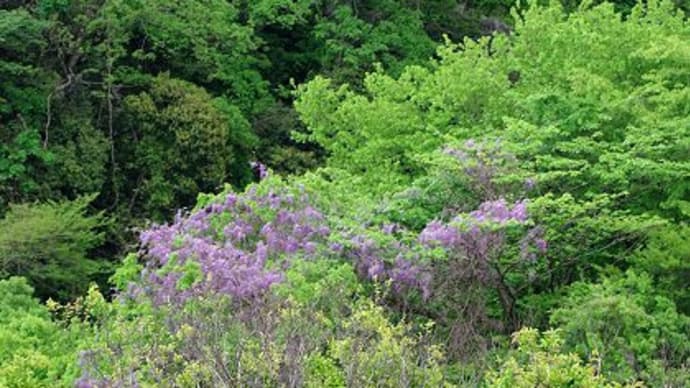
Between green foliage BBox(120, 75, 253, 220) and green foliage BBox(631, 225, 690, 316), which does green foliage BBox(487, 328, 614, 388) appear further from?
green foliage BBox(120, 75, 253, 220)

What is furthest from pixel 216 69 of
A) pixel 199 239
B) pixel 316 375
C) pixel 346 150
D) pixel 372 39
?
pixel 316 375

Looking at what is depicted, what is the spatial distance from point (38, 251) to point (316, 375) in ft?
29.5

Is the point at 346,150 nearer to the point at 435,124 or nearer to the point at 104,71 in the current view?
the point at 435,124

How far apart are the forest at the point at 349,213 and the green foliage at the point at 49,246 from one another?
5 cm

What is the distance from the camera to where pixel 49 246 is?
1405 cm

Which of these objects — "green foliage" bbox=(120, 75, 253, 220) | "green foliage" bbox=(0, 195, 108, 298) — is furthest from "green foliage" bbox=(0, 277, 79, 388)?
"green foliage" bbox=(120, 75, 253, 220)

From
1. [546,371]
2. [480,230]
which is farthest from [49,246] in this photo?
[546,371]

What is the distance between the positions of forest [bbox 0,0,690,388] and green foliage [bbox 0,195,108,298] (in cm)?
5

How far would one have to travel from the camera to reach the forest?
692 centimetres

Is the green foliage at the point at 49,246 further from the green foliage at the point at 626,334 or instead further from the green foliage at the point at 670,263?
the green foliage at the point at 670,263

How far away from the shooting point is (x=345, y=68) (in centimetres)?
2008

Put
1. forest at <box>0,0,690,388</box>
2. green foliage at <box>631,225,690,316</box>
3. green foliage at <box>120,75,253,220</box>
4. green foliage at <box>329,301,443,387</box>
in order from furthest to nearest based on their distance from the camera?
green foliage at <box>120,75,253,220</box>, green foliage at <box>631,225,690,316</box>, forest at <box>0,0,690,388</box>, green foliage at <box>329,301,443,387</box>

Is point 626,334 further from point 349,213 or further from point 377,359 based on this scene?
point 377,359

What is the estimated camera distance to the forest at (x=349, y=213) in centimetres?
692
